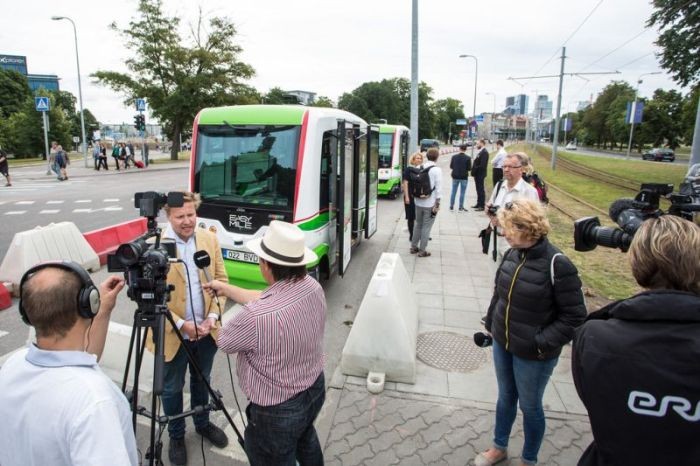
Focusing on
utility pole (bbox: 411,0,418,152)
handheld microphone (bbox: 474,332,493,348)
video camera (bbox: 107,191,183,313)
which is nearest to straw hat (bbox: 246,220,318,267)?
video camera (bbox: 107,191,183,313)

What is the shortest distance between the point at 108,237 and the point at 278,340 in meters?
7.91

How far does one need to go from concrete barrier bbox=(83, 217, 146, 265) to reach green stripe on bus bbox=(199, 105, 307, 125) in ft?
10.4

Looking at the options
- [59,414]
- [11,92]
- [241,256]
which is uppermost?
[11,92]

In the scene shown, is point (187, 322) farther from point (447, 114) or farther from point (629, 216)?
point (447, 114)

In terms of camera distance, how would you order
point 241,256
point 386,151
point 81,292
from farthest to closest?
point 386,151
point 241,256
point 81,292

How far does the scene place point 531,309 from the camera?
2797mm

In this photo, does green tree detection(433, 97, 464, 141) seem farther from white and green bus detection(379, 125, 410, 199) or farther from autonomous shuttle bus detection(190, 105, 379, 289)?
autonomous shuttle bus detection(190, 105, 379, 289)

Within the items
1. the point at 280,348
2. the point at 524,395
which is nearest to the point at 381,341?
the point at 524,395

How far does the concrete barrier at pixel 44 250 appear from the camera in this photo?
6.71 m

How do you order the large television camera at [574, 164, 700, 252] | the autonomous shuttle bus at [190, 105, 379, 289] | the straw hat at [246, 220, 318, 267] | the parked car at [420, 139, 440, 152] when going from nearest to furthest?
the straw hat at [246, 220, 318, 267] < the large television camera at [574, 164, 700, 252] < the autonomous shuttle bus at [190, 105, 379, 289] < the parked car at [420, 139, 440, 152]

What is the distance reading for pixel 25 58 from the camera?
298 ft

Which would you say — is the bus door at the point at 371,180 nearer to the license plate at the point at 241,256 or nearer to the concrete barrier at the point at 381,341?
the license plate at the point at 241,256

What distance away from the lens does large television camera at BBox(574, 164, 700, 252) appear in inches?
99.0

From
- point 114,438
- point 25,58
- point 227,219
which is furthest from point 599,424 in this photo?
point 25,58
